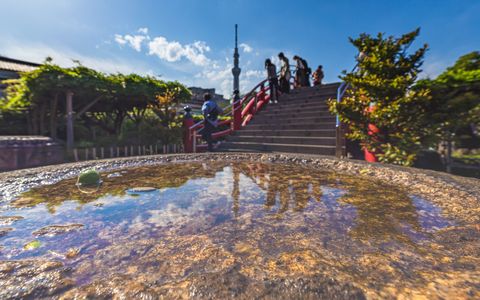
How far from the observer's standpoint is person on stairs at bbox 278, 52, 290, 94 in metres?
10.0

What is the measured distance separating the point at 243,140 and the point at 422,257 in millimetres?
6754

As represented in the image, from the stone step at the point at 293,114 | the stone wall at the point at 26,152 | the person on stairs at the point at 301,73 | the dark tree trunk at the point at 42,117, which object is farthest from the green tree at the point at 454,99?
the dark tree trunk at the point at 42,117

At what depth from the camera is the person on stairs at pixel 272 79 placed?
9578 mm

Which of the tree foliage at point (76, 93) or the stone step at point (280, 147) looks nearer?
the stone step at point (280, 147)

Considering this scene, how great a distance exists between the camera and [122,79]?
8914 mm

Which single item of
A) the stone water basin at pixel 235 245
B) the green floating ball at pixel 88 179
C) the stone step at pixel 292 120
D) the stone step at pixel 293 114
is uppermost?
the stone step at pixel 293 114

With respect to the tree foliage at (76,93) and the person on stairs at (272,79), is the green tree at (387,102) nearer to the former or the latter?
Answer: the person on stairs at (272,79)

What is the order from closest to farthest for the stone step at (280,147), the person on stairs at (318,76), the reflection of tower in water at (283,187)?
the reflection of tower in water at (283,187) < the stone step at (280,147) < the person on stairs at (318,76)

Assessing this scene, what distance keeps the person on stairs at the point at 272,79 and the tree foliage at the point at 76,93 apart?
13.5 feet

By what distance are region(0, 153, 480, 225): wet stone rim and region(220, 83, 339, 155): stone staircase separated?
158cm

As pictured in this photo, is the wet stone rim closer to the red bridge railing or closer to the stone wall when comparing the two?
the stone wall

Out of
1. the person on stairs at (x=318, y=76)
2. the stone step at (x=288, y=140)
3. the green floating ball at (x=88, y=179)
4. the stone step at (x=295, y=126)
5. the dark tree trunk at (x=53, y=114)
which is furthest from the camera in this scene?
the person on stairs at (x=318, y=76)

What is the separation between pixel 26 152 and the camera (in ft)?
Result: 16.2

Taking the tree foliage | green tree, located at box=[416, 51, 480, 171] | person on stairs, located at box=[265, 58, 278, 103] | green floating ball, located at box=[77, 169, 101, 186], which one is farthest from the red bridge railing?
green tree, located at box=[416, 51, 480, 171]
